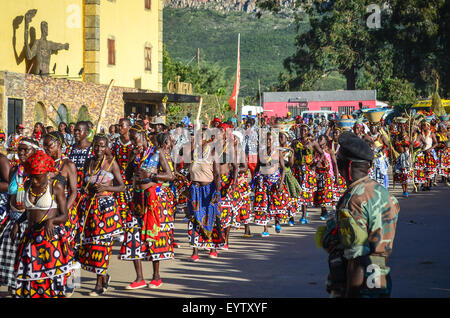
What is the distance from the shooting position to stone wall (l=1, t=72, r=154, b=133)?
2305cm

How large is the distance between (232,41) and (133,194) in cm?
10775

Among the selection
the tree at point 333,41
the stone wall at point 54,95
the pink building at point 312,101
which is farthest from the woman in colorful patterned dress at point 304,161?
the tree at point 333,41

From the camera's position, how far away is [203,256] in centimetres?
1102

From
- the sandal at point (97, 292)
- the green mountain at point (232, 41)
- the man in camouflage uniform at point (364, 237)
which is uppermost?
the green mountain at point (232, 41)

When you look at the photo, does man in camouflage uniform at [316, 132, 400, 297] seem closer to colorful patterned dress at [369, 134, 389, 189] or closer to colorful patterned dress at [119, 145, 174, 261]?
colorful patterned dress at [119, 145, 174, 261]

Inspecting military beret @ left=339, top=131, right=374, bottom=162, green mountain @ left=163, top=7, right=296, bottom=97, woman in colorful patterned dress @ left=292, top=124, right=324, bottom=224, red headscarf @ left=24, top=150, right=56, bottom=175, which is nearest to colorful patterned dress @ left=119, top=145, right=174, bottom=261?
red headscarf @ left=24, top=150, right=56, bottom=175

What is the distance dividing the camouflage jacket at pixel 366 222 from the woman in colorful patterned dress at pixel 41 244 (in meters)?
2.86

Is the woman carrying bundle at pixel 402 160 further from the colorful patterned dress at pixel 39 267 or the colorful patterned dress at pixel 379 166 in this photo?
the colorful patterned dress at pixel 39 267

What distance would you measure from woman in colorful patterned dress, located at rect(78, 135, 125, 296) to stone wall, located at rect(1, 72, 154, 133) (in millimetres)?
12608

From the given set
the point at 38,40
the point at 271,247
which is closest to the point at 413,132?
the point at 271,247

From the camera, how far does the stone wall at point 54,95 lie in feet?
75.6

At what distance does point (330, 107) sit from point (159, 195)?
49.3 meters

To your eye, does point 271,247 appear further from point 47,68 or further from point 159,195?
point 47,68

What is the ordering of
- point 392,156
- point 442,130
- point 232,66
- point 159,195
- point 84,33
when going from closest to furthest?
point 159,195 < point 392,156 < point 442,130 < point 84,33 < point 232,66
